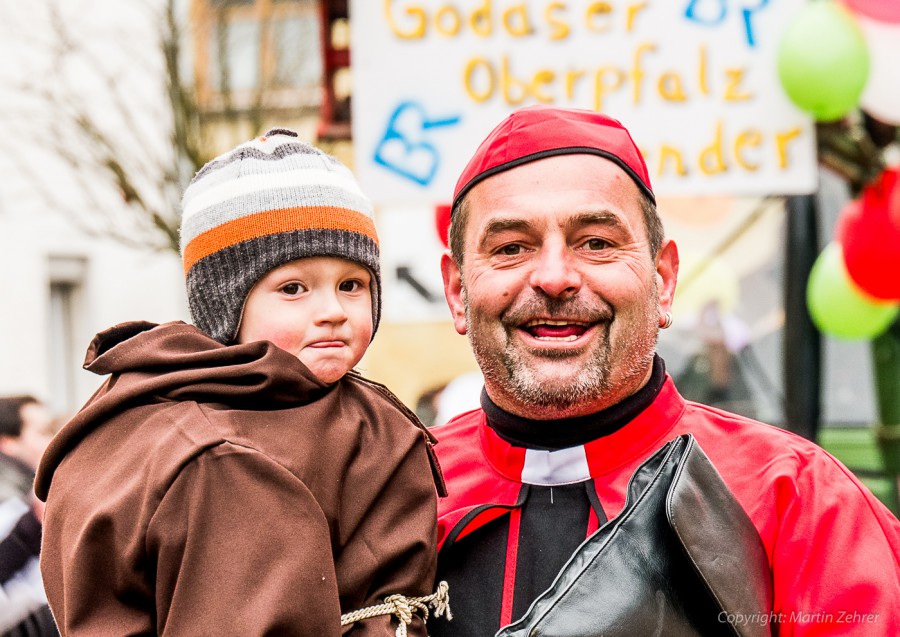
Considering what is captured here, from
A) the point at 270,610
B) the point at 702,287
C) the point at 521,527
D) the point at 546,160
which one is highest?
the point at 546,160

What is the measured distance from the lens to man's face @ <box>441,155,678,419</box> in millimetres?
2260

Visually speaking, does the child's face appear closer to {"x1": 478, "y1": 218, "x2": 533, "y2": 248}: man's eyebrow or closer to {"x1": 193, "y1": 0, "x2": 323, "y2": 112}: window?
{"x1": 478, "y1": 218, "x2": 533, "y2": 248}: man's eyebrow

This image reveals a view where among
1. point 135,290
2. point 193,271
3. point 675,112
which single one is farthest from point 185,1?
point 193,271

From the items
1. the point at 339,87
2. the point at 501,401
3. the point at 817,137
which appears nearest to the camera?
the point at 501,401

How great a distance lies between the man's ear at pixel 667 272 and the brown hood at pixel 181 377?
0.75 meters

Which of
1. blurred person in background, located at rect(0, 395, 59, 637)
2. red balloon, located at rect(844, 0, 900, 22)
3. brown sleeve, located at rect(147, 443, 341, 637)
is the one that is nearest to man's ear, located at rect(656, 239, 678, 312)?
brown sleeve, located at rect(147, 443, 341, 637)

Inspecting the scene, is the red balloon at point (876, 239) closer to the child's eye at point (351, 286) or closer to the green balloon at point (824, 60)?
the green balloon at point (824, 60)

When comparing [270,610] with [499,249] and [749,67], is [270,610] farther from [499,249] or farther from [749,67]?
[749,67]

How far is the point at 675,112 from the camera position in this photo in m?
4.52

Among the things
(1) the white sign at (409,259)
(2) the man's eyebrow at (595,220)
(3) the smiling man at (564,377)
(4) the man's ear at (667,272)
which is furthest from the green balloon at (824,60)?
(1) the white sign at (409,259)

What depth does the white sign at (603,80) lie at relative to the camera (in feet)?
14.6

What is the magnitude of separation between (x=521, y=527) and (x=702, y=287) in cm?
549

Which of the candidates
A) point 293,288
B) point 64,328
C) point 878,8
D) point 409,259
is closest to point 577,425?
point 293,288

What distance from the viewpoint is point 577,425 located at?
2.34 metres
